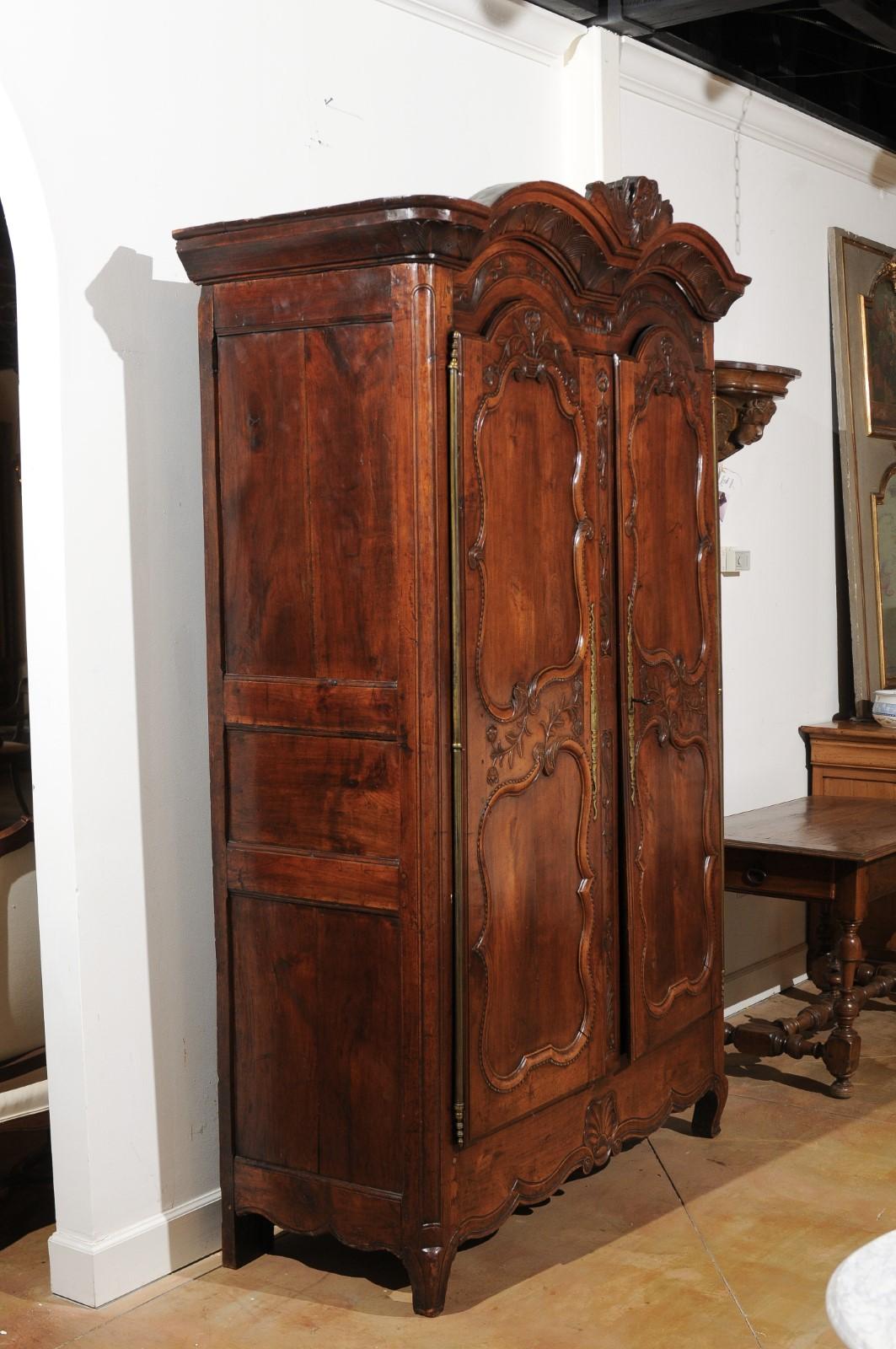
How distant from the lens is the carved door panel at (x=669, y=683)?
3.56 meters

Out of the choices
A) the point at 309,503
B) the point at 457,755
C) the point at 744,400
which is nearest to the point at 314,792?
the point at 457,755

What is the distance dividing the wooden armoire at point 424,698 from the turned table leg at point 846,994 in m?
1.10

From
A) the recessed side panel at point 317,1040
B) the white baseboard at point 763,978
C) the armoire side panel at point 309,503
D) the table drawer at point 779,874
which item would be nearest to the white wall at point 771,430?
the white baseboard at point 763,978

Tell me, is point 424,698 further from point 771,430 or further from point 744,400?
point 771,430

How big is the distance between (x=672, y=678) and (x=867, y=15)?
2.28 m

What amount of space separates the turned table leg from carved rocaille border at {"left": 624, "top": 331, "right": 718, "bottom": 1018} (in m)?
0.66

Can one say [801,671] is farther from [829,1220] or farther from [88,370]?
[88,370]

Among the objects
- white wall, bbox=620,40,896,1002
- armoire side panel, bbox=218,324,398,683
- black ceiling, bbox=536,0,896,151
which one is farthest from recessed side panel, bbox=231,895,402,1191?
black ceiling, bbox=536,0,896,151

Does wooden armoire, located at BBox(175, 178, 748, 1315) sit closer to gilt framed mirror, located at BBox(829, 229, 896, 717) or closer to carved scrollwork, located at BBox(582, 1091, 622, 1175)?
carved scrollwork, located at BBox(582, 1091, 622, 1175)

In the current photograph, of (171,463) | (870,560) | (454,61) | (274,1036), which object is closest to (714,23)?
(454,61)

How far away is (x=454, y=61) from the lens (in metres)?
4.01

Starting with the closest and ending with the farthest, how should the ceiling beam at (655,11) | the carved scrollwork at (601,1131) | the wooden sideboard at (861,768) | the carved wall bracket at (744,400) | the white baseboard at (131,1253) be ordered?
the white baseboard at (131,1253)
the carved scrollwork at (601,1131)
the ceiling beam at (655,11)
the carved wall bracket at (744,400)
the wooden sideboard at (861,768)

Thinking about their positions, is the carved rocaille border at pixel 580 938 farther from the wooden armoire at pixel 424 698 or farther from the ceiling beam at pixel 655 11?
the ceiling beam at pixel 655 11

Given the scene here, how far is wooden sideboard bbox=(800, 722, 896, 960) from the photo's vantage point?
17.5 feet
